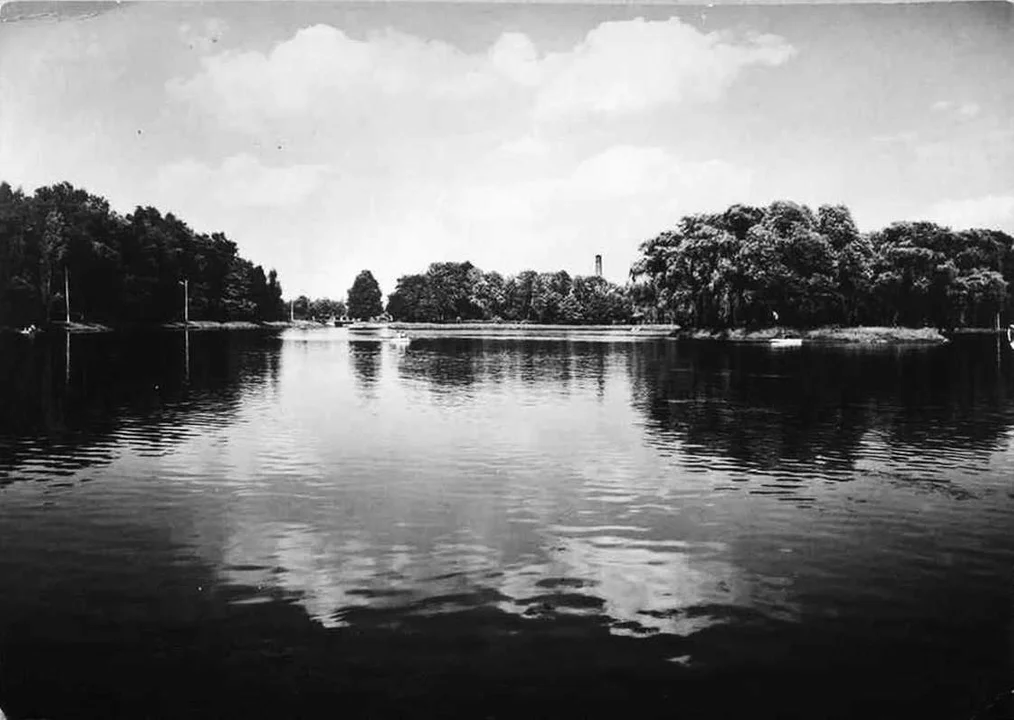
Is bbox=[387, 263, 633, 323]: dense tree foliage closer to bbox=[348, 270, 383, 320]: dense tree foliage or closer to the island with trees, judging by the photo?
the island with trees

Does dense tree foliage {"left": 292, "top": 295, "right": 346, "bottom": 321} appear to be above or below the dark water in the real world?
above

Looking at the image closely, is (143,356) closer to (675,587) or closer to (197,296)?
(197,296)

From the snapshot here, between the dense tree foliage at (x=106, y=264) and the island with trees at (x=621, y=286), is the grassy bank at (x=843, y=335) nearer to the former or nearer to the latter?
the island with trees at (x=621, y=286)

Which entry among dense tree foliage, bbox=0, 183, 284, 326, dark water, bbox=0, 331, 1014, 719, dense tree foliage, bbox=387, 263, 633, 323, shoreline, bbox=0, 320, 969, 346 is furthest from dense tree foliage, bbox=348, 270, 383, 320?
dark water, bbox=0, 331, 1014, 719

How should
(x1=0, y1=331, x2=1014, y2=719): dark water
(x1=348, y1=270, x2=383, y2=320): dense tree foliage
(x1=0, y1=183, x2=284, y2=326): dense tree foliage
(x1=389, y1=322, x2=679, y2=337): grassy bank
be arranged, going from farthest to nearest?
1. (x1=389, y1=322, x2=679, y2=337): grassy bank
2. (x1=348, y1=270, x2=383, y2=320): dense tree foliage
3. (x1=0, y1=183, x2=284, y2=326): dense tree foliage
4. (x1=0, y1=331, x2=1014, y2=719): dark water

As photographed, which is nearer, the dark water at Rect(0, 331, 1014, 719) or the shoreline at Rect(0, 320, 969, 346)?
the dark water at Rect(0, 331, 1014, 719)

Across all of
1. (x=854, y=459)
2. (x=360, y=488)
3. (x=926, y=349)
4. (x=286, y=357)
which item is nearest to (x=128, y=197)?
(x=360, y=488)
